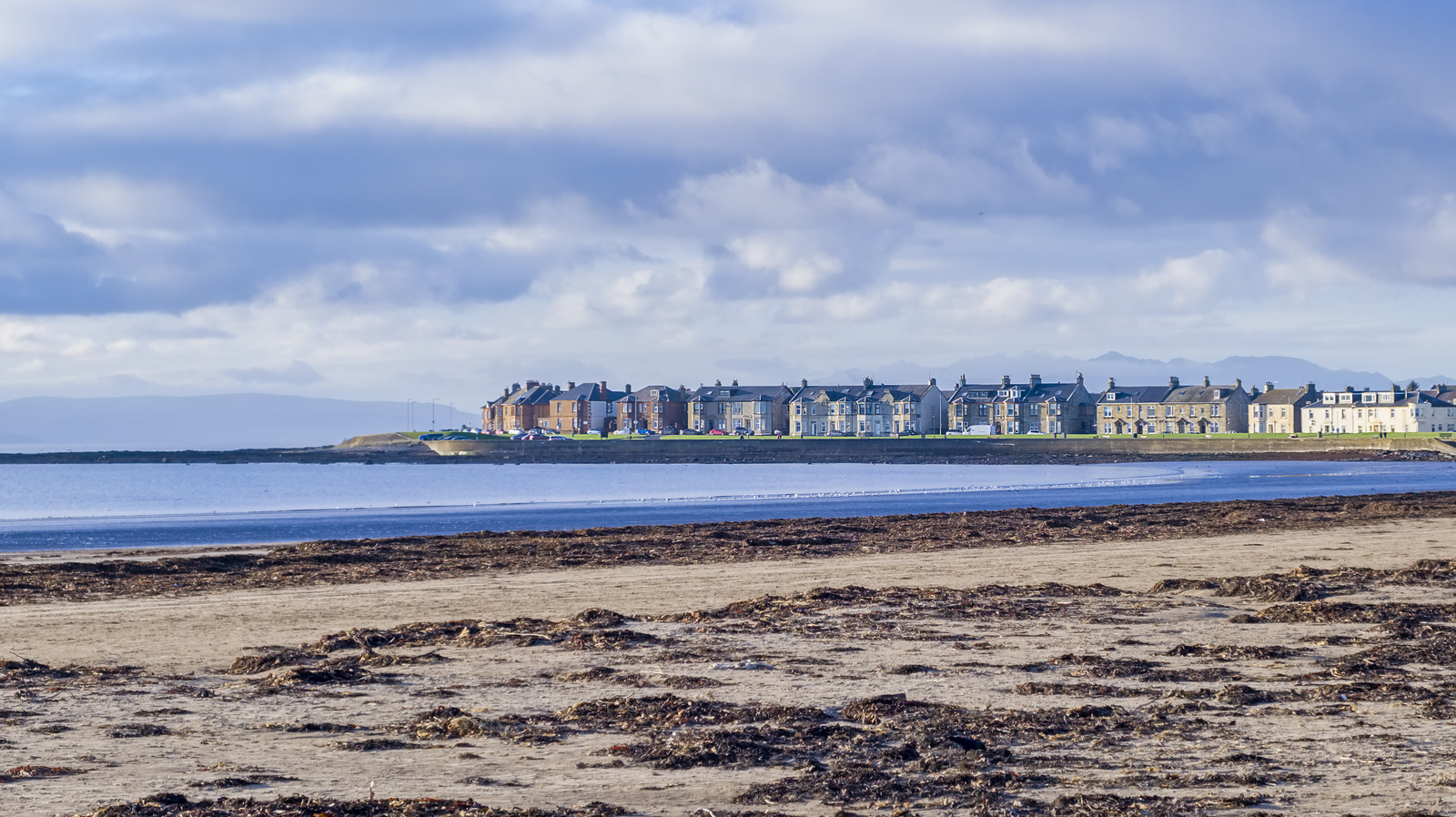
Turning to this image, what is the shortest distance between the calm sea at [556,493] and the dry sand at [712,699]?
21.7 m

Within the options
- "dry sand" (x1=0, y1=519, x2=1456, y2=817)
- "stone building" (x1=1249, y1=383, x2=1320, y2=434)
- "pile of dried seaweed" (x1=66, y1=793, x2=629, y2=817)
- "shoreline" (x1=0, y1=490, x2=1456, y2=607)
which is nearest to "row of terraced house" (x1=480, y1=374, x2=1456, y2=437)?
"stone building" (x1=1249, y1=383, x2=1320, y2=434)

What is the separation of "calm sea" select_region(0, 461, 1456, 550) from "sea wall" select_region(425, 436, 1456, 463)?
10517 mm

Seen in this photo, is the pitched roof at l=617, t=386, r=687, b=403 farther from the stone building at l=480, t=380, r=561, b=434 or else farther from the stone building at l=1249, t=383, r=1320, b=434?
the stone building at l=1249, t=383, r=1320, b=434

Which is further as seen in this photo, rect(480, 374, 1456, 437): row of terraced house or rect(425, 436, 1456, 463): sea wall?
rect(480, 374, 1456, 437): row of terraced house

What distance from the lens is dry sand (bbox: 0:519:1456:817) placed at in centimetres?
859

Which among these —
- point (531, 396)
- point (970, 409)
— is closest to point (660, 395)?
point (531, 396)

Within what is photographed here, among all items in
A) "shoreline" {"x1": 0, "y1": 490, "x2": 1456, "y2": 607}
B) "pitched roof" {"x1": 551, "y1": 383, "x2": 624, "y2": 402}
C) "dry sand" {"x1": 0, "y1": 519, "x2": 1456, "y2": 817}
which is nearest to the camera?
"dry sand" {"x1": 0, "y1": 519, "x2": 1456, "y2": 817}

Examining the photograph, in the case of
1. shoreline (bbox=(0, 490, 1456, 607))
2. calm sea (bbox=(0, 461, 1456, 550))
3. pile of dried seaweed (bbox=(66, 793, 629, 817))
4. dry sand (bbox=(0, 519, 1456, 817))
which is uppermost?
pile of dried seaweed (bbox=(66, 793, 629, 817))

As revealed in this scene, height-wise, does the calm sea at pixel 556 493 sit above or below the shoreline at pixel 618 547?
below

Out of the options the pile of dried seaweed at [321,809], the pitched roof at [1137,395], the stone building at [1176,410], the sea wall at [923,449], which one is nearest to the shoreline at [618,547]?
the pile of dried seaweed at [321,809]

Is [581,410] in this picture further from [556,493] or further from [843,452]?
[556,493]

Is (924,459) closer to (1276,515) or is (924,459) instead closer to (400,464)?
(400,464)

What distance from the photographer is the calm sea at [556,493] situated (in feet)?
147

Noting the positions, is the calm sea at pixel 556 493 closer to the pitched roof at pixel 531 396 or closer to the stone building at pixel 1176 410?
the stone building at pixel 1176 410
